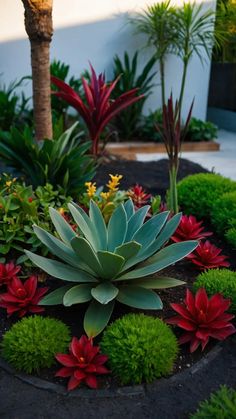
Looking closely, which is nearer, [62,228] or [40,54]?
[62,228]

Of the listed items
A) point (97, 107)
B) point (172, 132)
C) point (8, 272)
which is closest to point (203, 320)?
point (8, 272)

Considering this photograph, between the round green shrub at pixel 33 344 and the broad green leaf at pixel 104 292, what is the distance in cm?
22

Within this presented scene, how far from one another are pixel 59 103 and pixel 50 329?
4641 millimetres

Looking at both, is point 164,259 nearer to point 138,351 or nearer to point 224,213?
point 138,351

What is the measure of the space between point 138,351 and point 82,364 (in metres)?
0.23

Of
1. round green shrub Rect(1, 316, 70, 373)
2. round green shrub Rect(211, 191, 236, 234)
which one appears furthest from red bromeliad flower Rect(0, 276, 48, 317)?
round green shrub Rect(211, 191, 236, 234)

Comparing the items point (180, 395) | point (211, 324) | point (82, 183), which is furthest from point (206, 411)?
point (82, 183)

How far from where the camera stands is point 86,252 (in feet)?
6.99

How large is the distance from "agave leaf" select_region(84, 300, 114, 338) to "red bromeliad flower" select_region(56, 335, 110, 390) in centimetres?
12

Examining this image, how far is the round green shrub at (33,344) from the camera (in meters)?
1.95

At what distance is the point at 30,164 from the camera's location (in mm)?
3643

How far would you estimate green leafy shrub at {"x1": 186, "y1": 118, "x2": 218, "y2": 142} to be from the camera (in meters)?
7.42

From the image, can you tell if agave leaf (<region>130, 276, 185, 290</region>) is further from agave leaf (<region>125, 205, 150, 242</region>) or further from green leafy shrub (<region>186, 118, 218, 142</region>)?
green leafy shrub (<region>186, 118, 218, 142</region>)

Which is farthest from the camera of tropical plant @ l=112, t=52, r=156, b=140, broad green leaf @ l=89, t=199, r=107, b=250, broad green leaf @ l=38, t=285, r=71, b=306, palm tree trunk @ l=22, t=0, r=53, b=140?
tropical plant @ l=112, t=52, r=156, b=140
